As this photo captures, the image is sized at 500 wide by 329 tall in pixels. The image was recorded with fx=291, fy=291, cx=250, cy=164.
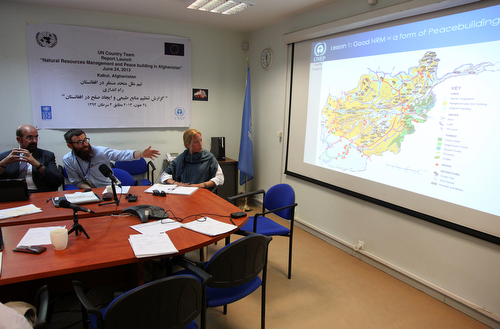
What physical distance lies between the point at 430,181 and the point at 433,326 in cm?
117

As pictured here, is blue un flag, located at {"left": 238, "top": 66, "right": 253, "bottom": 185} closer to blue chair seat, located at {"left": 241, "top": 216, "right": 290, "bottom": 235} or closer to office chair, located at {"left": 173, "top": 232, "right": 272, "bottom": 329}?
blue chair seat, located at {"left": 241, "top": 216, "right": 290, "bottom": 235}

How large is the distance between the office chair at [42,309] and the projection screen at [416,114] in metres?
2.83

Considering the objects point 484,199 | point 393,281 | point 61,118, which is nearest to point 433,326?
point 393,281

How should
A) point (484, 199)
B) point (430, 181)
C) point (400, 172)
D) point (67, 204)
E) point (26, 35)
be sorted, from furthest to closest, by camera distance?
point (26, 35) < point (400, 172) < point (430, 181) < point (484, 199) < point (67, 204)

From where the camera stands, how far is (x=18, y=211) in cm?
217

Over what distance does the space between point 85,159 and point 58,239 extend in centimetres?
173

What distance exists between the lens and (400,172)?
2818 mm

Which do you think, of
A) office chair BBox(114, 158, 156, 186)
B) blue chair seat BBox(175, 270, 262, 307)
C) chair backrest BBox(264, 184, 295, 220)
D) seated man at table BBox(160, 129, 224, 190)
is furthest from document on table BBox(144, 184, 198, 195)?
office chair BBox(114, 158, 156, 186)

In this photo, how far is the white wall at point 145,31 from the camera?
147 inches

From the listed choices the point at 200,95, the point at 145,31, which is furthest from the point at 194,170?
the point at 145,31

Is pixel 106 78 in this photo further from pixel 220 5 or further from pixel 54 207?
pixel 54 207

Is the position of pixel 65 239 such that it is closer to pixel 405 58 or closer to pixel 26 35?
pixel 405 58

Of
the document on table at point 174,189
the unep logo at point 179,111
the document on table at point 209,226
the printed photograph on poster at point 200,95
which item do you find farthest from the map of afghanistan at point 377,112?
the unep logo at point 179,111

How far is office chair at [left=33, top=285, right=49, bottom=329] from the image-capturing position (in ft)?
4.23
